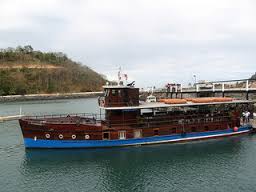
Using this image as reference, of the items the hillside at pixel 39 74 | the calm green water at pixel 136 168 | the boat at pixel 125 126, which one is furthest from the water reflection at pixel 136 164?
the hillside at pixel 39 74

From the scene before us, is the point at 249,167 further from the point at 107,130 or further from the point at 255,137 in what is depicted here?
the point at 107,130

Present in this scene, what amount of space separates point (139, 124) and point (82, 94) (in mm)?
117435

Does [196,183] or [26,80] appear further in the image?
[26,80]

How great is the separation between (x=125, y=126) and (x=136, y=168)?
23.0 ft

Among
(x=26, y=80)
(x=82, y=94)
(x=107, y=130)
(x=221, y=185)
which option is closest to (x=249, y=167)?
(x=221, y=185)

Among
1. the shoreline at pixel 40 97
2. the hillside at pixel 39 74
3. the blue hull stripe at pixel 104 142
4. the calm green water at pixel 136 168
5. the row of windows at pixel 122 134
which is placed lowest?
the calm green water at pixel 136 168

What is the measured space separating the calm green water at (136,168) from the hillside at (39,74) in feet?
379

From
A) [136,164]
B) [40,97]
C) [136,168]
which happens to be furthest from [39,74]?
[136,168]

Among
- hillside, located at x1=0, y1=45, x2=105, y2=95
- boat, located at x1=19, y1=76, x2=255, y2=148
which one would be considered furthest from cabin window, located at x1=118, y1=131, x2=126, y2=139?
hillside, located at x1=0, y1=45, x2=105, y2=95

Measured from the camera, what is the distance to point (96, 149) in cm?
3409

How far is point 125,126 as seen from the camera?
114ft

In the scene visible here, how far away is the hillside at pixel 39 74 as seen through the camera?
146200mm

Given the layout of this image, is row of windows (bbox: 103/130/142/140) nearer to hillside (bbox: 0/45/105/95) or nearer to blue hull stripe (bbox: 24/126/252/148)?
blue hull stripe (bbox: 24/126/252/148)

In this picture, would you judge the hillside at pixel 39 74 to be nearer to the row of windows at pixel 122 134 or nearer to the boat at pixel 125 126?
the boat at pixel 125 126
